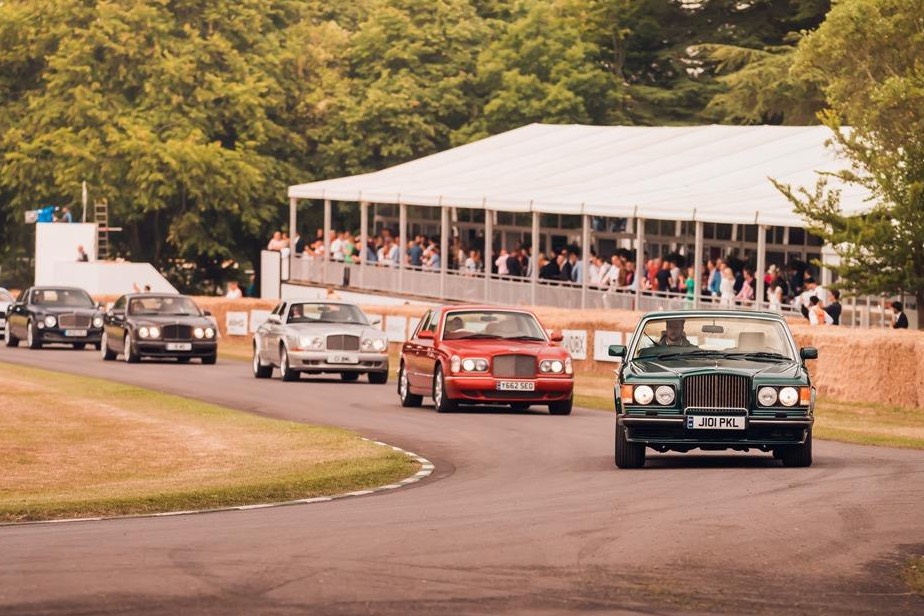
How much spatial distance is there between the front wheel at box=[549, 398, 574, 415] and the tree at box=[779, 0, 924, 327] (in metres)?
9.38

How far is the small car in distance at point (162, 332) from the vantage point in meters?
42.1

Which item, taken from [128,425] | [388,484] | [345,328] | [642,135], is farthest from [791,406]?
[642,135]

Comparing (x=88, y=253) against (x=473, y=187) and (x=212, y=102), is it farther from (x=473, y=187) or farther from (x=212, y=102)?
(x=473, y=187)

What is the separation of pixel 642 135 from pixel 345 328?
2786 cm

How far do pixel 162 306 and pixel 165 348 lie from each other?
1.43m

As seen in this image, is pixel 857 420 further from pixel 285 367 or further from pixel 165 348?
pixel 165 348

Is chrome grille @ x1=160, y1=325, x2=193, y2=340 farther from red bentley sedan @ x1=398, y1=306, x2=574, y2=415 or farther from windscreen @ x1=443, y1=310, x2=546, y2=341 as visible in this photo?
windscreen @ x1=443, y1=310, x2=546, y2=341

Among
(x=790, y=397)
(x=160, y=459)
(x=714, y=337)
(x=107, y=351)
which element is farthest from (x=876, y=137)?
(x=790, y=397)

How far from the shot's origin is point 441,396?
2820cm

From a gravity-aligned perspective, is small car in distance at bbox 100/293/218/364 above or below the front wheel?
above

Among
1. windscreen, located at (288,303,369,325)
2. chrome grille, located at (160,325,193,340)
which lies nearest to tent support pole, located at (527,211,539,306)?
chrome grille, located at (160,325,193,340)

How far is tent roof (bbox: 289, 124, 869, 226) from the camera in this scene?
46938 millimetres

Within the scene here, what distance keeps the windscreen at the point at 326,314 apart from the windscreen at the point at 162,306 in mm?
6766

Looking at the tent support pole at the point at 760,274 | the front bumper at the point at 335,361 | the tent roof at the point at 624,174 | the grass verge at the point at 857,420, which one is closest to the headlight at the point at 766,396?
the grass verge at the point at 857,420
